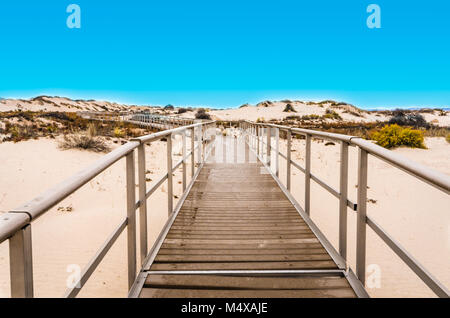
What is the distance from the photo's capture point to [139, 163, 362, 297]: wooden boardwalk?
8.25 feet

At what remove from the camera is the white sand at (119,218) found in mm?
3975

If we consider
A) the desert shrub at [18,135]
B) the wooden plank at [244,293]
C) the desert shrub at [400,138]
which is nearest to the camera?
the wooden plank at [244,293]

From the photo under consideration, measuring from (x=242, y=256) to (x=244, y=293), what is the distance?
0.64 meters

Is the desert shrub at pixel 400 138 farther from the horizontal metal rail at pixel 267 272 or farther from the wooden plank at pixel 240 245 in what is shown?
the horizontal metal rail at pixel 267 272

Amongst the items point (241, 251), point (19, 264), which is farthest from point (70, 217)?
point (19, 264)

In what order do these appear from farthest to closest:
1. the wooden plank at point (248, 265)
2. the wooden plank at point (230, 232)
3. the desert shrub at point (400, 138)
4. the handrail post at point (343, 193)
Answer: the desert shrub at point (400, 138)
the wooden plank at point (230, 232)
the handrail post at point (343, 193)
the wooden plank at point (248, 265)

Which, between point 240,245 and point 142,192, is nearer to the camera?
point 142,192

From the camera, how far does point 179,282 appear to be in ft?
8.52

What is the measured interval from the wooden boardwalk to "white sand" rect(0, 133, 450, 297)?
100 centimetres

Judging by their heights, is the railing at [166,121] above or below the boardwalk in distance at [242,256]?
above

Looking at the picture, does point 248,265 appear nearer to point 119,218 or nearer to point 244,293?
point 244,293

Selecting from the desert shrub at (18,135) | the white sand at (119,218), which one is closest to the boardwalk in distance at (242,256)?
the white sand at (119,218)

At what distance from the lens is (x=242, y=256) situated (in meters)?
3.10

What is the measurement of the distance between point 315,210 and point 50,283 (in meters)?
4.76
